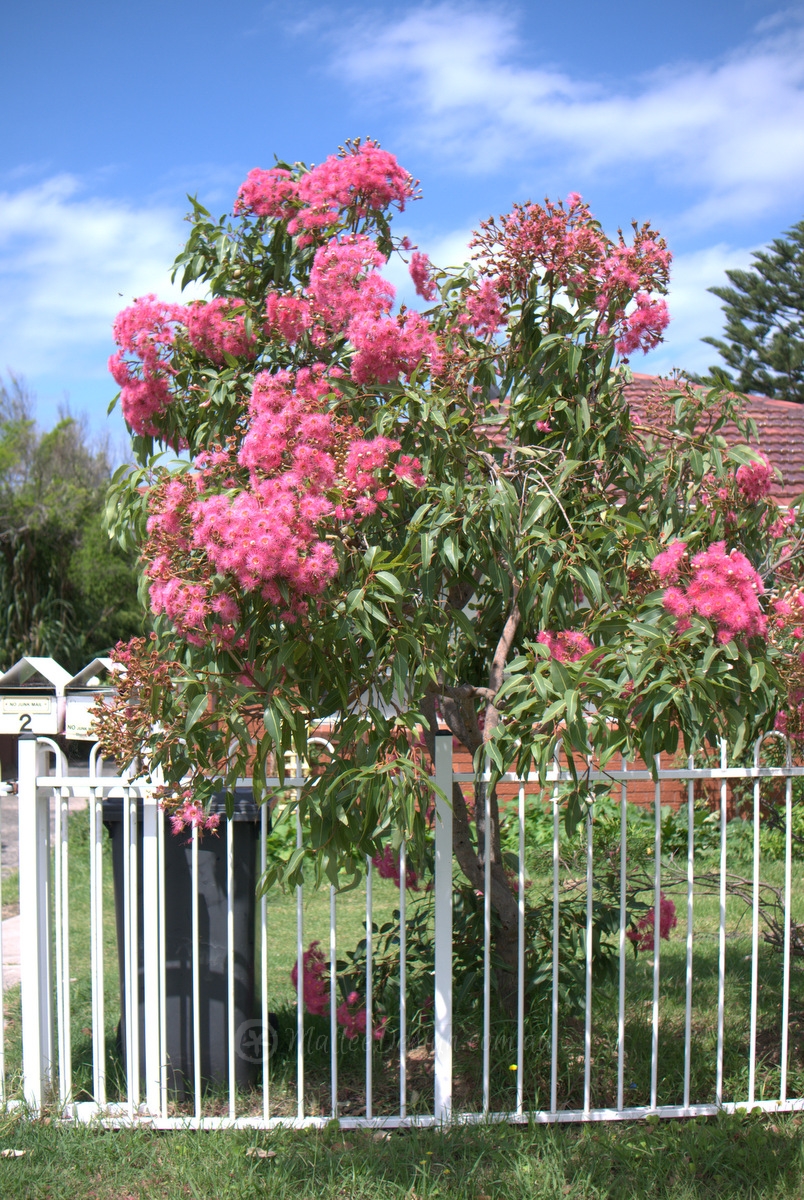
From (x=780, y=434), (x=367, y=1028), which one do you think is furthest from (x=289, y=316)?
(x=780, y=434)

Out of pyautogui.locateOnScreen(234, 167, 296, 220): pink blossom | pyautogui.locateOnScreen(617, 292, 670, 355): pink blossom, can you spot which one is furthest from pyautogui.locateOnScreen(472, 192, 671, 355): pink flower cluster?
pyautogui.locateOnScreen(234, 167, 296, 220): pink blossom

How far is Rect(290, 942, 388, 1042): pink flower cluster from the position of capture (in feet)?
11.5

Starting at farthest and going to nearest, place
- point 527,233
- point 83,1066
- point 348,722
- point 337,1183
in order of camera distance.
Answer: point 83,1066 < point 527,233 < point 337,1183 < point 348,722

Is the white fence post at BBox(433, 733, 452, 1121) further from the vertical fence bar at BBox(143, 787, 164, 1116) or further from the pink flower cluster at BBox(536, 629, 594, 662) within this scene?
the vertical fence bar at BBox(143, 787, 164, 1116)

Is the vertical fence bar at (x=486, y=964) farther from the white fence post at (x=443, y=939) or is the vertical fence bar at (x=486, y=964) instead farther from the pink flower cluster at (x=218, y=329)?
the pink flower cluster at (x=218, y=329)

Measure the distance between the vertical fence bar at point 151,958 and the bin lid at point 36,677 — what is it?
0.79m

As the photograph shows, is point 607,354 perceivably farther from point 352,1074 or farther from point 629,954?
point 629,954

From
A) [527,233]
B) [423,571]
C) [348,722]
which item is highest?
[527,233]

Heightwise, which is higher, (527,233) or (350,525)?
(527,233)

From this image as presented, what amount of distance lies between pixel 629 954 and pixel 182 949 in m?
2.97

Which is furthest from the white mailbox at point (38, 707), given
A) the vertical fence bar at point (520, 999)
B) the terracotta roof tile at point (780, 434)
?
the terracotta roof tile at point (780, 434)

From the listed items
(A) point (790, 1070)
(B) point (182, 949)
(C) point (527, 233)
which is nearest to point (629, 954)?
(A) point (790, 1070)

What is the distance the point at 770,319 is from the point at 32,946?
17845 millimetres

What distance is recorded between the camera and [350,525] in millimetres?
2621
